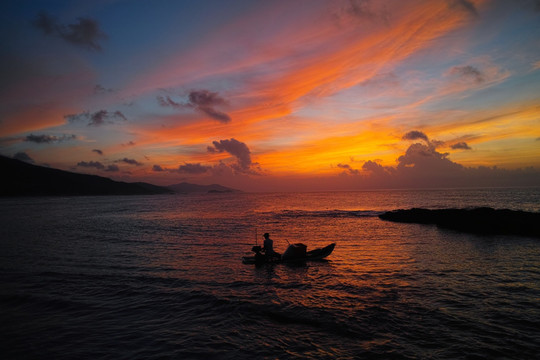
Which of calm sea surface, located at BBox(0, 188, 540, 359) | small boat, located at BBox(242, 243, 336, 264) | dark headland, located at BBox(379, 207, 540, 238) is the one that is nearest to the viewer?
calm sea surface, located at BBox(0, 188, 540, 359)

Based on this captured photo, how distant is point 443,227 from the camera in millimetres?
39469

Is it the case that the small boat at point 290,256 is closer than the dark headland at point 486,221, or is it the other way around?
the small boat at point 290,256

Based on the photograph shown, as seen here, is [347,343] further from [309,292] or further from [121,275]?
[121,275]

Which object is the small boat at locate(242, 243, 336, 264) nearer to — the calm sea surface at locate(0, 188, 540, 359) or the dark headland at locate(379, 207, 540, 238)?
the calm sea surface at locate(0, 188, 540, 359)

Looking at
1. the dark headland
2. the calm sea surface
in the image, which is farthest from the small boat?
the dark headland

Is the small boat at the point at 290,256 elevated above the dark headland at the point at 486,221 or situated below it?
below

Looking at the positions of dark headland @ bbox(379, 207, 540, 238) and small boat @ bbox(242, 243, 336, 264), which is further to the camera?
dark headland @ bbox(379, 207, 540, 238)

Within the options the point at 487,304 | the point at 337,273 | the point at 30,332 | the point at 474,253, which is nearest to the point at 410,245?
the point at 474,253

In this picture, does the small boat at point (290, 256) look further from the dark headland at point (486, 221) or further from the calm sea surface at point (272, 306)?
the dark headland at point (486, 221)

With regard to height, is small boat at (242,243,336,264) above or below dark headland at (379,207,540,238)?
below

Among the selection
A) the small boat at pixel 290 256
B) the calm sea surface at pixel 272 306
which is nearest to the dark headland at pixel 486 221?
the calm sea surface at pixel 272 306

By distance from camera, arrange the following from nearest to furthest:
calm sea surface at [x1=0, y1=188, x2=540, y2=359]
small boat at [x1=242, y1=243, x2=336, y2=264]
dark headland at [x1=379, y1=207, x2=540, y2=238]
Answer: calm sea surface at [x1=0, y1=188, x2=540, y2=359] < small boat at [x1=242, y1=243, x2=336, y2=264] < dark headland at [x1=379, y1=207, x2=540, y2=238]

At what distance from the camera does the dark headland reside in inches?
1306

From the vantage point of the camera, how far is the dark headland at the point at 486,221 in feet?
109
